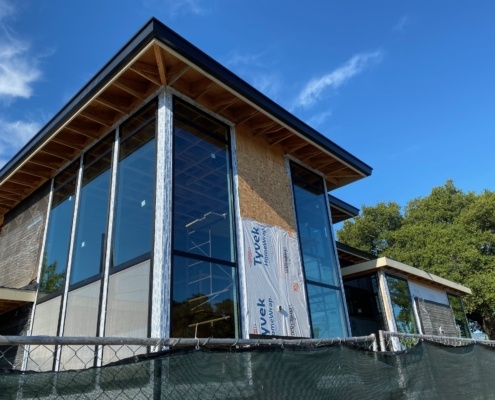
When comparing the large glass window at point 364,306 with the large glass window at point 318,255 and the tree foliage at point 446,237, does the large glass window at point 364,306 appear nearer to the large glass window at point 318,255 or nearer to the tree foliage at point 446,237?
the large glass window at point 318,255

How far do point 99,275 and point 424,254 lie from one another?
75.9 ft

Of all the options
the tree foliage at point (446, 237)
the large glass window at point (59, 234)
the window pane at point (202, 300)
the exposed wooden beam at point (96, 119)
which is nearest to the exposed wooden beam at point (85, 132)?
the exposed wooden beam at point (96, 119)

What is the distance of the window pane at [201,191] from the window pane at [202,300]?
12.4 inches

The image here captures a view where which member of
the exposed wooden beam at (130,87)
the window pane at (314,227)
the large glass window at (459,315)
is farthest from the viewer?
the large glass window at (459,315)

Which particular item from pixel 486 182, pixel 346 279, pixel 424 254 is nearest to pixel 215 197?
pixel 346 279

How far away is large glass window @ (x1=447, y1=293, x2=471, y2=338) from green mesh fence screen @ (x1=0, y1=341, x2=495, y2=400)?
12660 millimetres

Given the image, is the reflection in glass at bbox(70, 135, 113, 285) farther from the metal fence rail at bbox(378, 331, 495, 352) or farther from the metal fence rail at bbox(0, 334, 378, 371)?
the metal fence rail at bbox(378, 331, 495, 352)

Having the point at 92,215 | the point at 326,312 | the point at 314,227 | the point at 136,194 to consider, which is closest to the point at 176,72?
the point at 136,194

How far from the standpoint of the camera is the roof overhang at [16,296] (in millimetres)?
8891

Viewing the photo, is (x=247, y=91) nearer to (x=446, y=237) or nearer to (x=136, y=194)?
(x=136, y=194)

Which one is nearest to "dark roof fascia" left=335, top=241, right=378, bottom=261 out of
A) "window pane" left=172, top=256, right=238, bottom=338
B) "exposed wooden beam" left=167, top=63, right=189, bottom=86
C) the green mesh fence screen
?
"window pane" left=172, top=256, right=238, bottom=338

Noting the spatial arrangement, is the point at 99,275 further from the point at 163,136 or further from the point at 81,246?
the point at 163,136

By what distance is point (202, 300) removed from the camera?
676 cm

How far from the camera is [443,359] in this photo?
424 cm
